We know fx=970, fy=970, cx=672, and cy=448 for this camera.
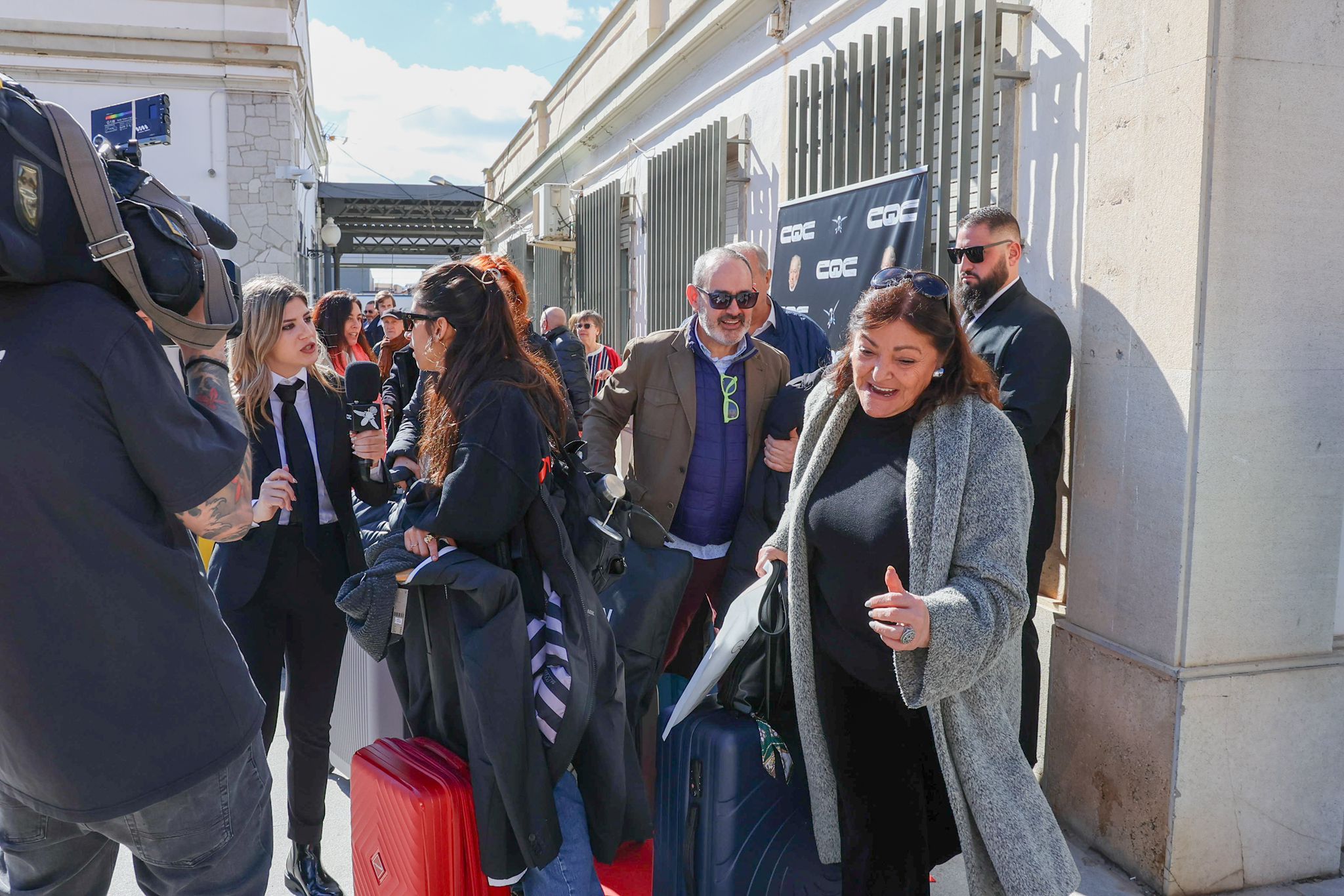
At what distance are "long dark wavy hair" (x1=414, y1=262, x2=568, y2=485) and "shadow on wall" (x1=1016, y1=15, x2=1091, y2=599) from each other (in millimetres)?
2087

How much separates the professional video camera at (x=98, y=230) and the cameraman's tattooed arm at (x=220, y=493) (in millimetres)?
100

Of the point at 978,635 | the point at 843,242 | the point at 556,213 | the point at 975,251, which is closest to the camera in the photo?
the point at 978,635

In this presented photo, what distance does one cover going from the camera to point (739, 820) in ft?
8.27

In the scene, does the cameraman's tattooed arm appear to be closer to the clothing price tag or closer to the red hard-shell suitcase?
the clothing price tag

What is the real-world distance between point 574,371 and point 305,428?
350 centimetres

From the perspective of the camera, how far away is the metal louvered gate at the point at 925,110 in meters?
4.53

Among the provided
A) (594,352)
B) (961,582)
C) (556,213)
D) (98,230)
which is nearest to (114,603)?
(98,230)

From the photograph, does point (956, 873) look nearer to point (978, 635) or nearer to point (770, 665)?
point (770, 665)

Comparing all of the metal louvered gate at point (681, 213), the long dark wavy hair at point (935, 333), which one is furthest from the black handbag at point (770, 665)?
the metal louvered gate at point (681, 213)

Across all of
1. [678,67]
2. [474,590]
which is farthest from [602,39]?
[474,590]

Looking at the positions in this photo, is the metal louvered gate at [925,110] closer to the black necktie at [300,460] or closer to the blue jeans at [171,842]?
the black necktie at [300,460]

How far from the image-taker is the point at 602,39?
13.7 m

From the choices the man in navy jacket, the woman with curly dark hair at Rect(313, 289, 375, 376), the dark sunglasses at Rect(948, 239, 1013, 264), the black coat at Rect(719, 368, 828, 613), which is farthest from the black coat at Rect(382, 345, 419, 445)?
the dark sunglasses at Rect(948, 239, 1013, 264)

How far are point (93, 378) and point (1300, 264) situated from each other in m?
3.32
